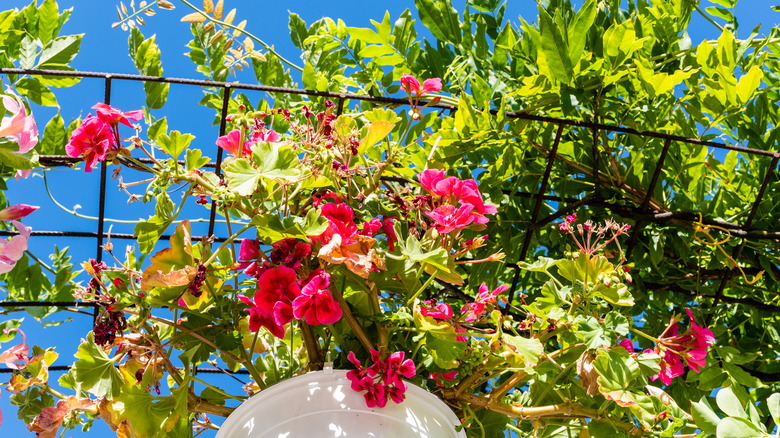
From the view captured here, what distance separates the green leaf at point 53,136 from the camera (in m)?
1.20

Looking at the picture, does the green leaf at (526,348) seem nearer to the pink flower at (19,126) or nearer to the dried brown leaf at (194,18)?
the pink flower at (19,126)

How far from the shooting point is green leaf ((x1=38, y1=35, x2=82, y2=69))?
1151 mm

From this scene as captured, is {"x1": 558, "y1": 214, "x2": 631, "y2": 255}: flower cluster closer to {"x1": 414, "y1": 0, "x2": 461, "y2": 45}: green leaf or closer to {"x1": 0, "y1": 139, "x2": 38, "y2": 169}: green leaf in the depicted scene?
{"x1": 414, "y1": 0, "x2": 461, "y2": 45}: green leaf

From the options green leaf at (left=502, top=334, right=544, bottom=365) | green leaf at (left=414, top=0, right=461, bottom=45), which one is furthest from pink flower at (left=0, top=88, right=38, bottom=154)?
green leaf at (left=414, top=0, right=461, bottom=45)

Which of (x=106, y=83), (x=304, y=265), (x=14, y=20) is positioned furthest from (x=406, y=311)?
(x=14, y=20)

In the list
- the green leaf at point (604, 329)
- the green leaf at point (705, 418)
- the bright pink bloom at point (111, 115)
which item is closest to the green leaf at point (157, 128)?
the bright pink bloom at point (111, 115)

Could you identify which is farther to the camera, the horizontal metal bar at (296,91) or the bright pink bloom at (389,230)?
the horizontal metal bar at (296,91)

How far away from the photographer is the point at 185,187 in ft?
2.95

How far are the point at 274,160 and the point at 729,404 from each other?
554 mm

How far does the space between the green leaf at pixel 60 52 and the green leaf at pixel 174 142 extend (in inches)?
16.2

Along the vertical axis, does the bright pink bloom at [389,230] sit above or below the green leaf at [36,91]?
below

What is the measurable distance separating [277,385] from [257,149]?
27 centimetres

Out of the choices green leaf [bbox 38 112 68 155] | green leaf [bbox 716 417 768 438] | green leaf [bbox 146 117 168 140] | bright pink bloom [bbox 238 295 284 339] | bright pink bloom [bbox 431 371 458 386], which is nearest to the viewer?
green leaf [bbox 716 417 768 438]

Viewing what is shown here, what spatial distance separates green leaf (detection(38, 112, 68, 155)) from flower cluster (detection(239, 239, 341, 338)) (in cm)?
54
